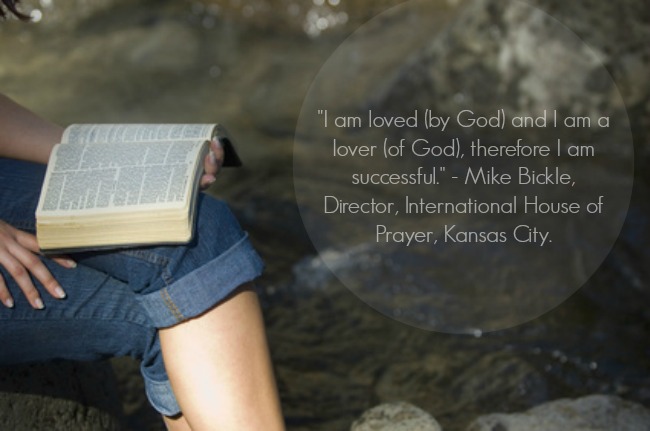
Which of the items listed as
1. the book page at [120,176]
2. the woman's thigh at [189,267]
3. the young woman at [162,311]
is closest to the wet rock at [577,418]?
the young woman at [162,311]

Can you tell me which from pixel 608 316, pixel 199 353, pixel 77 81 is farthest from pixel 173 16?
pixel 199 353

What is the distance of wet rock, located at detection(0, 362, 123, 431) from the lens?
1664 millimetres

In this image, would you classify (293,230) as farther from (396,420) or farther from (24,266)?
(24,266)

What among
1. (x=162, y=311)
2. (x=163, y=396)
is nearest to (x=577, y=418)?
(x=163, y=396)

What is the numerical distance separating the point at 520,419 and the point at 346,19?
128 inches

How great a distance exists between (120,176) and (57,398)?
1.66 feet

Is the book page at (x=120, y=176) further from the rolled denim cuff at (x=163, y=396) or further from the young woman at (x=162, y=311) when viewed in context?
the rolled denim cuff at (x=163, y=396)

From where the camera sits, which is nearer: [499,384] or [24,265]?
[24,265]

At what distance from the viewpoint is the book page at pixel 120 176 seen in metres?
1.44

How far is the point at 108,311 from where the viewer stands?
154cm

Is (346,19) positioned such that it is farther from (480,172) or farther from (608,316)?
(608,316)

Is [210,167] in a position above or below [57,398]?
above
